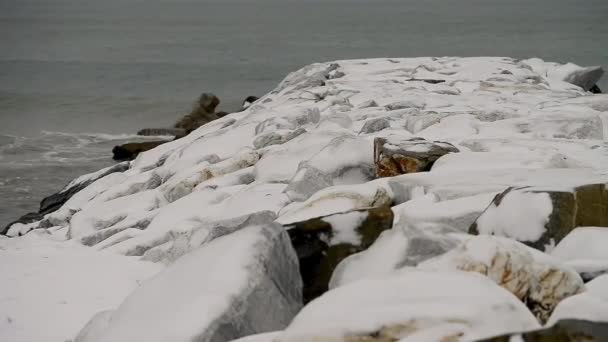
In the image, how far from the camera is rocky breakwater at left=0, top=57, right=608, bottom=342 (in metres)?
3.24

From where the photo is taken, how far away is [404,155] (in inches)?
Answer: 245

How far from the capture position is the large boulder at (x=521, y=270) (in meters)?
3.42

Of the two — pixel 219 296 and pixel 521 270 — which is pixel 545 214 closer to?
pixel 521 270

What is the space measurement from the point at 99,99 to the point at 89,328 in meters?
29.2

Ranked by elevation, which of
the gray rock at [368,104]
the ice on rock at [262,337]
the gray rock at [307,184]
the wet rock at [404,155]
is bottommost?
the gray rock at [368,104]

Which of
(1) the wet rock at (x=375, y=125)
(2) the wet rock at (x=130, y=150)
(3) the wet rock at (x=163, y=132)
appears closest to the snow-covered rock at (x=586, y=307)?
(1) the wet rock at (x=375, y=125)

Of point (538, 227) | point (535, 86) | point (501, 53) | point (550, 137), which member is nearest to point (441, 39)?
point (501, 53)

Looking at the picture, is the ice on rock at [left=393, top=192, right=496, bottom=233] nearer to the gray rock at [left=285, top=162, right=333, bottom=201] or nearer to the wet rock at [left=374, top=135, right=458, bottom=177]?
the wet rock at [left=374, top=135, right=458, bottom=177]

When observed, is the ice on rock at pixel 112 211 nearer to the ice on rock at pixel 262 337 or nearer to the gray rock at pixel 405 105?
the gray rock at pixel 405 105

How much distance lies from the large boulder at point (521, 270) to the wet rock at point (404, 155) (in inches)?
101

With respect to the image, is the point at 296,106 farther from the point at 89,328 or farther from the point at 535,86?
the point at 89,328

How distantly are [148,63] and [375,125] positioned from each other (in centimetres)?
4022

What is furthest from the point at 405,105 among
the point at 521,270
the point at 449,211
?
the point at 521,270

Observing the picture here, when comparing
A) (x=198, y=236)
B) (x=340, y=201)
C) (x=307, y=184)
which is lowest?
(x=198, y=236)
